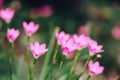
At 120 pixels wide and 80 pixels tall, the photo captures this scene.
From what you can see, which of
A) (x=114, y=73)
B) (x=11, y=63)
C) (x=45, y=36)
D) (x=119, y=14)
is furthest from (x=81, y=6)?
(x=11, y=63)

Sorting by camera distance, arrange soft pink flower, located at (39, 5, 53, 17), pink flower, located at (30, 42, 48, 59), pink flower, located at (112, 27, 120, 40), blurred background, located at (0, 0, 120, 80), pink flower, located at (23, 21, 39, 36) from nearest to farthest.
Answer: pink flower, located at (30, 42, 48, 59)
pink flower, located at (23, 21, 39, 36)
blurred background, located at (0, 0, 120, 80)
pink flower, located at (112, 27, 120, 40)
soft pink flower, located at (39, 5, 53, 17)

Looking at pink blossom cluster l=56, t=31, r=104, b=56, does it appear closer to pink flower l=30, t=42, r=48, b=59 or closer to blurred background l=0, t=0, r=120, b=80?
pink flower l=30, t=42, r=48, b=59

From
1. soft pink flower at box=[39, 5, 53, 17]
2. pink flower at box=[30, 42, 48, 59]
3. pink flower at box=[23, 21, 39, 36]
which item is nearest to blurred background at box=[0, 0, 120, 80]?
soft pink flower at box=[39, 5, 53, 17]

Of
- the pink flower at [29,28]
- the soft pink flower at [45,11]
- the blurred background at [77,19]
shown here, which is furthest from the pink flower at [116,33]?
the pink flower at [29,28]

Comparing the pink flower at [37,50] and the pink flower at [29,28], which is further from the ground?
the pink flower at [37,50]

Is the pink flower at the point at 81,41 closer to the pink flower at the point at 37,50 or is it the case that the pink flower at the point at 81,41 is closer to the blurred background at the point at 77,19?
the pink flower at the point at 37,50

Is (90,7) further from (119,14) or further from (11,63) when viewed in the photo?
(11,63)

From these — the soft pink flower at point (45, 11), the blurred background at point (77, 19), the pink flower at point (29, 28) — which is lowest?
the blurred background at point (77, 19)

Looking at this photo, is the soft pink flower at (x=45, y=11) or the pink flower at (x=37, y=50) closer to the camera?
the pink flower at (x=37, y=50)
